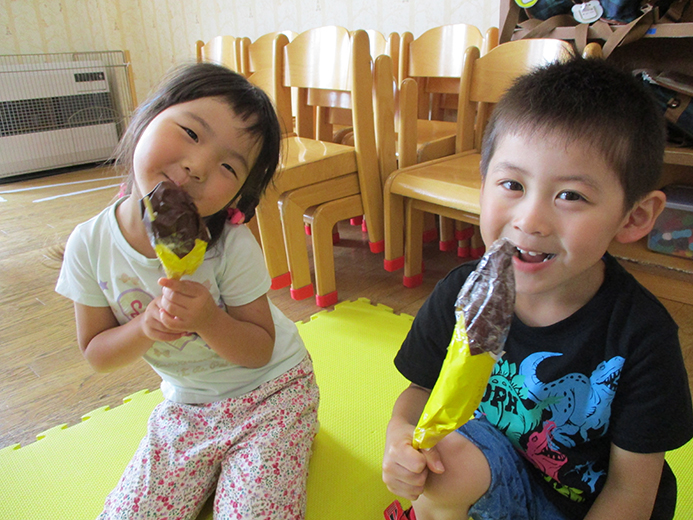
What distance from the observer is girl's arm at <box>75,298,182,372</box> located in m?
0.76

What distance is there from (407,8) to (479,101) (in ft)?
3.07

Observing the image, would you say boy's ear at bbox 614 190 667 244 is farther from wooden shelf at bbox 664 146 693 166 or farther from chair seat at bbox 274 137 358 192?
chair seat at bbox 274 137 358 192

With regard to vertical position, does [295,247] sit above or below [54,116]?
below

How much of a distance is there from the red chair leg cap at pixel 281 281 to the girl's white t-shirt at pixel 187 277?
825mm

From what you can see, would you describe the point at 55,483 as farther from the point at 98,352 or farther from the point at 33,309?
the point at 33,309

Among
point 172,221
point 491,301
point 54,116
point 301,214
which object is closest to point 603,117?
point 491,301

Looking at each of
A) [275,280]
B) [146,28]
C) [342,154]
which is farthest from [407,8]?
[146,28]

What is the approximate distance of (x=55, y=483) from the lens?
103 centimetres

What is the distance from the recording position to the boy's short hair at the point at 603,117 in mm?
588

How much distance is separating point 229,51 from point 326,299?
5.33 feet

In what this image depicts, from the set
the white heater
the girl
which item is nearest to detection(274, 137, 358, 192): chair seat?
the girl

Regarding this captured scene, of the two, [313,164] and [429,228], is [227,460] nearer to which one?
[313,164]

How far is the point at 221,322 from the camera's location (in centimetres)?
81

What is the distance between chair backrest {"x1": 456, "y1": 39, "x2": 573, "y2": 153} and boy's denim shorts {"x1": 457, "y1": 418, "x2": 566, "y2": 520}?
1124 mm
